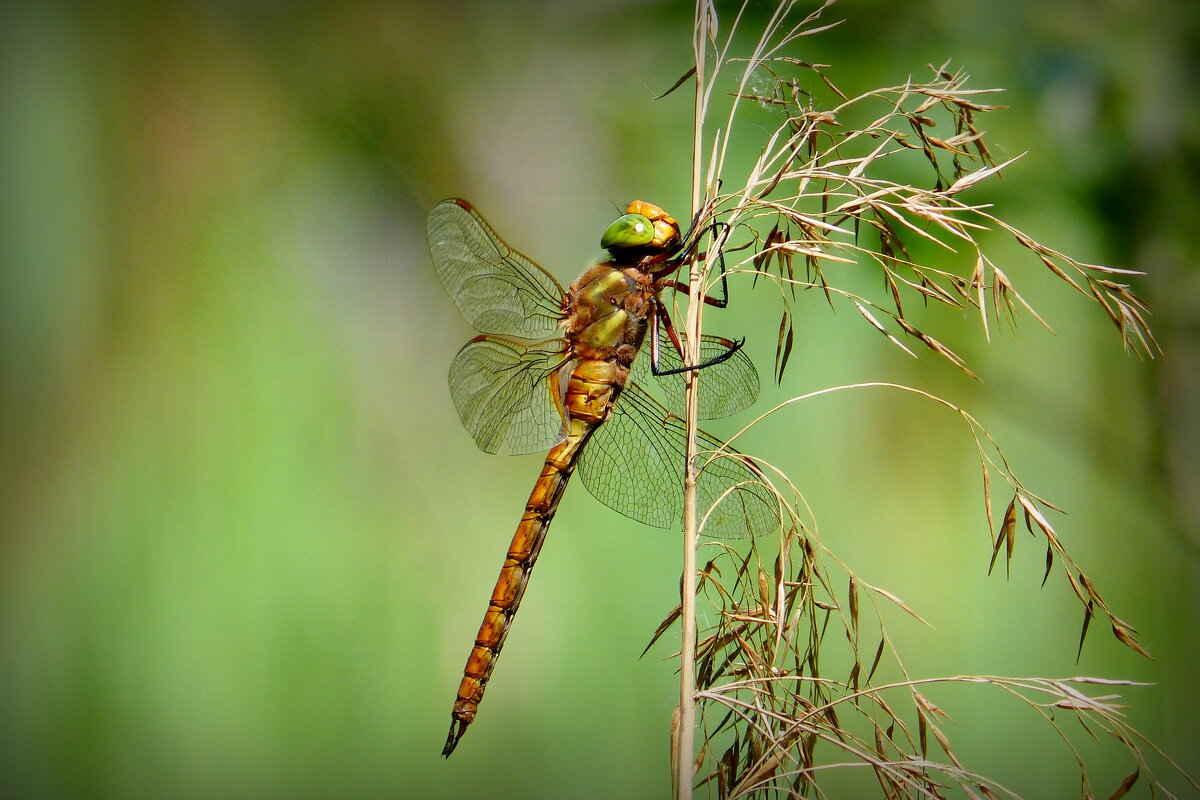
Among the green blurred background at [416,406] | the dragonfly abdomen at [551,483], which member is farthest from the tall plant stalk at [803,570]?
the green blurred background at [416,406]

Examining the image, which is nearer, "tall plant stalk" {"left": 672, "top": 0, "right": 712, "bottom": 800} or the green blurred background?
"tall plant stalk" {"left": 672, "top": 0, "right": 712, "bottom": 800}

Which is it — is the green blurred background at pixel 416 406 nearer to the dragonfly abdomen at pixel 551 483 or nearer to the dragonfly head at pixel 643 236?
the dragonfly abdomen at pixel 551 483

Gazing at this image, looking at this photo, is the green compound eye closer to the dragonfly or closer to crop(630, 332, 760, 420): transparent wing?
the dragonfly

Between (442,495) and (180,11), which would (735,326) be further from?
(180,11)

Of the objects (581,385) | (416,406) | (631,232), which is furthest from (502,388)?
(416,406)

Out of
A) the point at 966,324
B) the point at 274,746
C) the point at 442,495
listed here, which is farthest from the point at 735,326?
the point at 274,746

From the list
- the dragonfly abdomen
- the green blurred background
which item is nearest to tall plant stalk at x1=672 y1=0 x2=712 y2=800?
the dragonfly abdomen
